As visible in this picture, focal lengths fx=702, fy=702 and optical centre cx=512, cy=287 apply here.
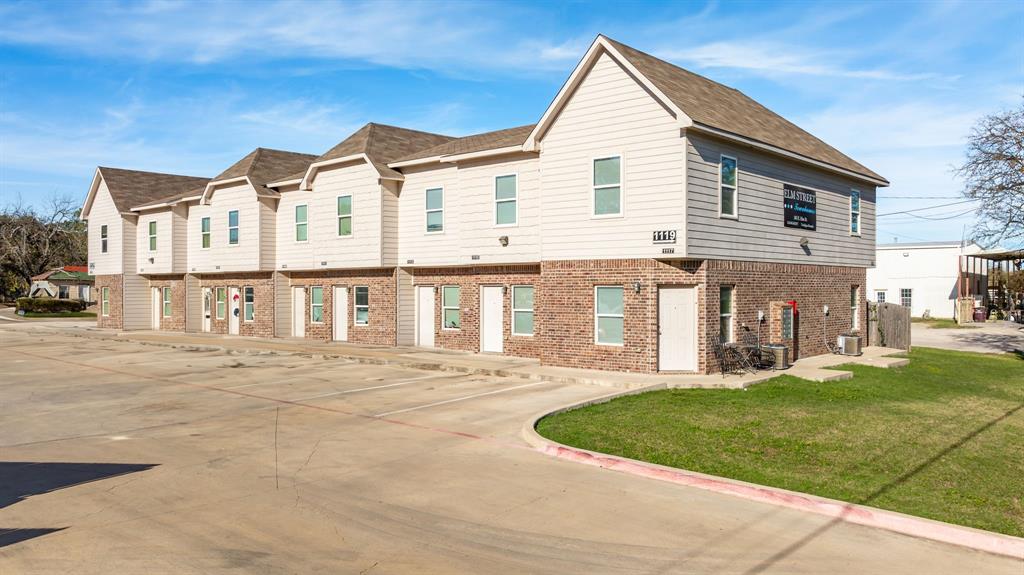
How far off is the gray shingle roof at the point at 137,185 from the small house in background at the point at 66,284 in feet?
116

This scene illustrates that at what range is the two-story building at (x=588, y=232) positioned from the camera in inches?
706

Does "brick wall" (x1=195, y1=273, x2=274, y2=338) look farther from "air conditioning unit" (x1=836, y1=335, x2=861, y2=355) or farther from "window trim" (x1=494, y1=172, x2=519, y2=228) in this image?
"air conditioning unit" (x1=836, y1=335, x2=861, y2=355)

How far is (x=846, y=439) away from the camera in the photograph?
1131cm

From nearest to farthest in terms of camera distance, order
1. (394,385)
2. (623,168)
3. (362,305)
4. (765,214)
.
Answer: (394,385), (623,168), (765,214), (362,305)

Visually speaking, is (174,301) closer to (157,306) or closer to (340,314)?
(157,306)

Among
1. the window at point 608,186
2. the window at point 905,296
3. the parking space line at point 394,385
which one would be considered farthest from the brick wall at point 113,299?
the window at point 905,296

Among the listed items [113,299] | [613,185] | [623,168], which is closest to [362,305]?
[613,185]

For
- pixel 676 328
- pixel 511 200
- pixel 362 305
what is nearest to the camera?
pixel 676 328

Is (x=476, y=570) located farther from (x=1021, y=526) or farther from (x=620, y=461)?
(x=1021, y=526)

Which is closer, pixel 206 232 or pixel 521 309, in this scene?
pixel 521 309

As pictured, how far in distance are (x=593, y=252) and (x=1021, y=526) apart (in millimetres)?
12424

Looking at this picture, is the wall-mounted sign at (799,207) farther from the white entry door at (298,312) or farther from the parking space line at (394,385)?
the white entry door at (298,312)

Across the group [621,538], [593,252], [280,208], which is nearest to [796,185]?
[593,252]

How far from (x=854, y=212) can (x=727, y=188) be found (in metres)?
8.95
